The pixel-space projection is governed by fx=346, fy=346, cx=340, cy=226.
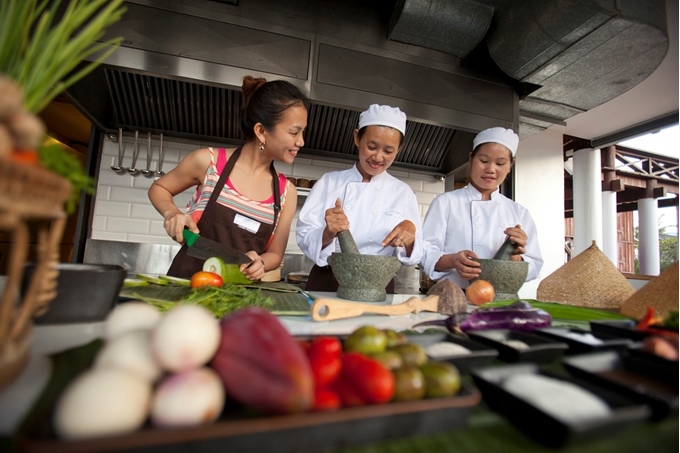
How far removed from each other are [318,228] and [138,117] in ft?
7.51

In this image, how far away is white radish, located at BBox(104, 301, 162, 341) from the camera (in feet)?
1.60

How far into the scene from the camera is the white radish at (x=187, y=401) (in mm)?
325

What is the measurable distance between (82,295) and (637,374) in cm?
103

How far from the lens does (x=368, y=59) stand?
2.59 m

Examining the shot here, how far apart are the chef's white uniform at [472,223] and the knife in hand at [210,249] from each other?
1.01 metres

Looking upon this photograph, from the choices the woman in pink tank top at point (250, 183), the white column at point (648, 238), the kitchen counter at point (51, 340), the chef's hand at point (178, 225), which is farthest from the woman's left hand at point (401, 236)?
the white column at point (648, 238)

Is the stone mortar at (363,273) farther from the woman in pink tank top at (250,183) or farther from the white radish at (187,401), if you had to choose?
the white radish at (187,401)

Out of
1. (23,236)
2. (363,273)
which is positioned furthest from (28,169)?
(363,273)

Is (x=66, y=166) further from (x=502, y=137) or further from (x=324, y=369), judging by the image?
(x=502, y=137)

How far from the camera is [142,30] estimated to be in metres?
2.22

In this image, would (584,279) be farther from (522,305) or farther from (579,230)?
(579,230)

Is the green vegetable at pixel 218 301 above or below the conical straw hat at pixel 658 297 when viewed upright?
below

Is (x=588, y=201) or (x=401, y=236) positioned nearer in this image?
(x=401, y=236)

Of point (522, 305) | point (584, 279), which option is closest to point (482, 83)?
point (584, 279)
